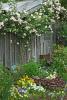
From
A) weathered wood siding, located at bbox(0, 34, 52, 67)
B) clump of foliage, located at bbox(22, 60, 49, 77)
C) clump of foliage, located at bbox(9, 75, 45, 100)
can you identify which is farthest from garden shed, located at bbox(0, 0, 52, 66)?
clump of foliage, located at bbox(9, 75, 45, 100)

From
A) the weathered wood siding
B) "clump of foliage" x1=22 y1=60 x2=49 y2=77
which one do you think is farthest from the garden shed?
"clump of foliage" x1=22 y1=60 x2=49 y2=77

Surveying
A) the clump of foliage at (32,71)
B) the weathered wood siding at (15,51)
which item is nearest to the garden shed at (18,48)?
the weathered wood siding at (15,51)

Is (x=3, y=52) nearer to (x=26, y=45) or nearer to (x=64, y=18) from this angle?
(x=26, y=45)

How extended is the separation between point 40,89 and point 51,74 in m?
2.68

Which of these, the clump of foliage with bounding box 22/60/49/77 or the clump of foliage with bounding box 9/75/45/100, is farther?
the clump of foliage with bounding box 22/60/49/77

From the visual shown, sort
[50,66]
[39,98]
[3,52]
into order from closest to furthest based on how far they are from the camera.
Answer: [39,98]
[3,52]
[50,66]

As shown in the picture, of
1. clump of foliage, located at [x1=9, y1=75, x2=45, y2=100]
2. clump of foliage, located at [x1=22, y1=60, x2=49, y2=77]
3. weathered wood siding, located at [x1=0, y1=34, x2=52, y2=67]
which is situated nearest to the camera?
clump of foliage, located at [x1=9, y1=75, x2=45, y2=100]

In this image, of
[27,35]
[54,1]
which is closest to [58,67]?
[27,35]

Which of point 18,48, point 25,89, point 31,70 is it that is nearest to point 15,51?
point 18,48

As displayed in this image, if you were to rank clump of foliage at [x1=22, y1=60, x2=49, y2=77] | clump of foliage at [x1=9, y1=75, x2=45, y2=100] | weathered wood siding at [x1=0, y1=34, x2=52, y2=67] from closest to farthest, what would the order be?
clump of foliage at [x1=9, y1=75, x2=45, y2=100] < clump of foliage at [x1=22, y1=60, x2=49, y2=77] < weathered wood siding at [x1=0, y1=34, x2=52, y2=67]

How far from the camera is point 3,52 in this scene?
56.1ft

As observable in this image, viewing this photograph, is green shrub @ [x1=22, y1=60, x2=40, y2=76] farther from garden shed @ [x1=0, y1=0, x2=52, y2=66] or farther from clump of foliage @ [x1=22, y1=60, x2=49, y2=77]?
garden shed @ [x1=0, y1=0, x2=52, y2=66]

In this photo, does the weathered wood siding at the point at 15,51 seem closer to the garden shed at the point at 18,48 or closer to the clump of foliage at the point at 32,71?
the garden shed at the point at 18,48

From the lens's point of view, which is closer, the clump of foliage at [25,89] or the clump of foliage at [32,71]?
the clump of foliage at [25,89]
